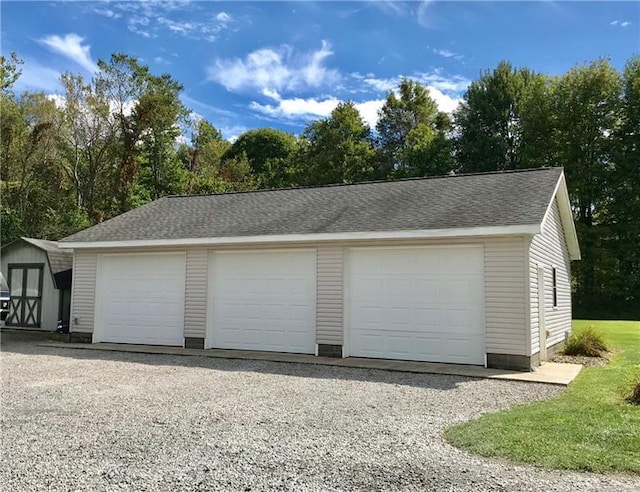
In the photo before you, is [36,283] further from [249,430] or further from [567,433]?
[567,433]

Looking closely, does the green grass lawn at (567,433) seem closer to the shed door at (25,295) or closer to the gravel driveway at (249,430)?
the gravel driveway at (249,430)

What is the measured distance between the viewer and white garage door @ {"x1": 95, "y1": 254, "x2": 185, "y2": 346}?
1125cm

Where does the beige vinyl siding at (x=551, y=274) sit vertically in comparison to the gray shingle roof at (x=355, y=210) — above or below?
below

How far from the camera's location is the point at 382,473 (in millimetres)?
3734

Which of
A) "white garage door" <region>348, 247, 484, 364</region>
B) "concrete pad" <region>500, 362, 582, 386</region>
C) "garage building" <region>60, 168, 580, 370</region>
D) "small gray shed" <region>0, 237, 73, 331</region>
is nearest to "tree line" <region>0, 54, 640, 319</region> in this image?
"small gray shed" <region>0, 237, 73, 331</region>

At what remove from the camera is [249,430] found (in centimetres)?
488

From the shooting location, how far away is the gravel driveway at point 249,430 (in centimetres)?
360

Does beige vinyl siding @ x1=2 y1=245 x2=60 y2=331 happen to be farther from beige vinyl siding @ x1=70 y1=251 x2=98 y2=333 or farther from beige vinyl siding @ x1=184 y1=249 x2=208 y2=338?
beige vinyl siding @ x1=184 y1=249 x2=208 y2=338

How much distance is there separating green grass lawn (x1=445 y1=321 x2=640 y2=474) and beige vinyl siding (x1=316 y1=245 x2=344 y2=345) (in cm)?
424

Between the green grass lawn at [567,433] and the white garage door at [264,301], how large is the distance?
5.04 meters

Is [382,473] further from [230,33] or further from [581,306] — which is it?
[581,306]

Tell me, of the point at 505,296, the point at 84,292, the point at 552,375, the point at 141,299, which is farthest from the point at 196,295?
the point at 552,375

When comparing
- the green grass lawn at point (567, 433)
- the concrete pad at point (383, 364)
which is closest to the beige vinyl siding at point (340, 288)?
the concrete pad at point (383, 364)

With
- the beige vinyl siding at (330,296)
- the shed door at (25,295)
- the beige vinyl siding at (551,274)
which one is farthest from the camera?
Answer: the shed door at (25,295)
